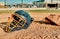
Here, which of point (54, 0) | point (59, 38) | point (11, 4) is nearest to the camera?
point (59, 38)

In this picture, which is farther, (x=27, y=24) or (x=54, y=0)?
(x=54, y=0)

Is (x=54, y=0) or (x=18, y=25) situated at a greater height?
(x=18, y=25)

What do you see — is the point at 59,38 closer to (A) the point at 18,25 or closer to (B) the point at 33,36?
(B) the point at 33,36

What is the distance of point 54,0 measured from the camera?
89.2 meters

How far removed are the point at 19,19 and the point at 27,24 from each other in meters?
0.64

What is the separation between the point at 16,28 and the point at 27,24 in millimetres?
689

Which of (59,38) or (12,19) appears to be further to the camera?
(12,19)

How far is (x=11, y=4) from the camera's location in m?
65.1

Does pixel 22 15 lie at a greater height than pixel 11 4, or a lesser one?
greater

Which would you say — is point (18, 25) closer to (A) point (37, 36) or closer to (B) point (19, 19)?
(B) point (19, 19)

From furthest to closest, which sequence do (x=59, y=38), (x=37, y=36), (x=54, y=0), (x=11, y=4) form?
1. (x=54, y=0)
2. (x=11, y=4)
3. (x=37, y=36)
4. (x=59, y=38)

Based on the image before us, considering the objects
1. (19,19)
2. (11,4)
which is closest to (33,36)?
(19,19)

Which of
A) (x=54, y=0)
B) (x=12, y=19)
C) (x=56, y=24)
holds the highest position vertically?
(x=12, y=19)

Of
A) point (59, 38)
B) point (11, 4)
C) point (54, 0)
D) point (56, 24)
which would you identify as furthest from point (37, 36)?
point (54, 0)
